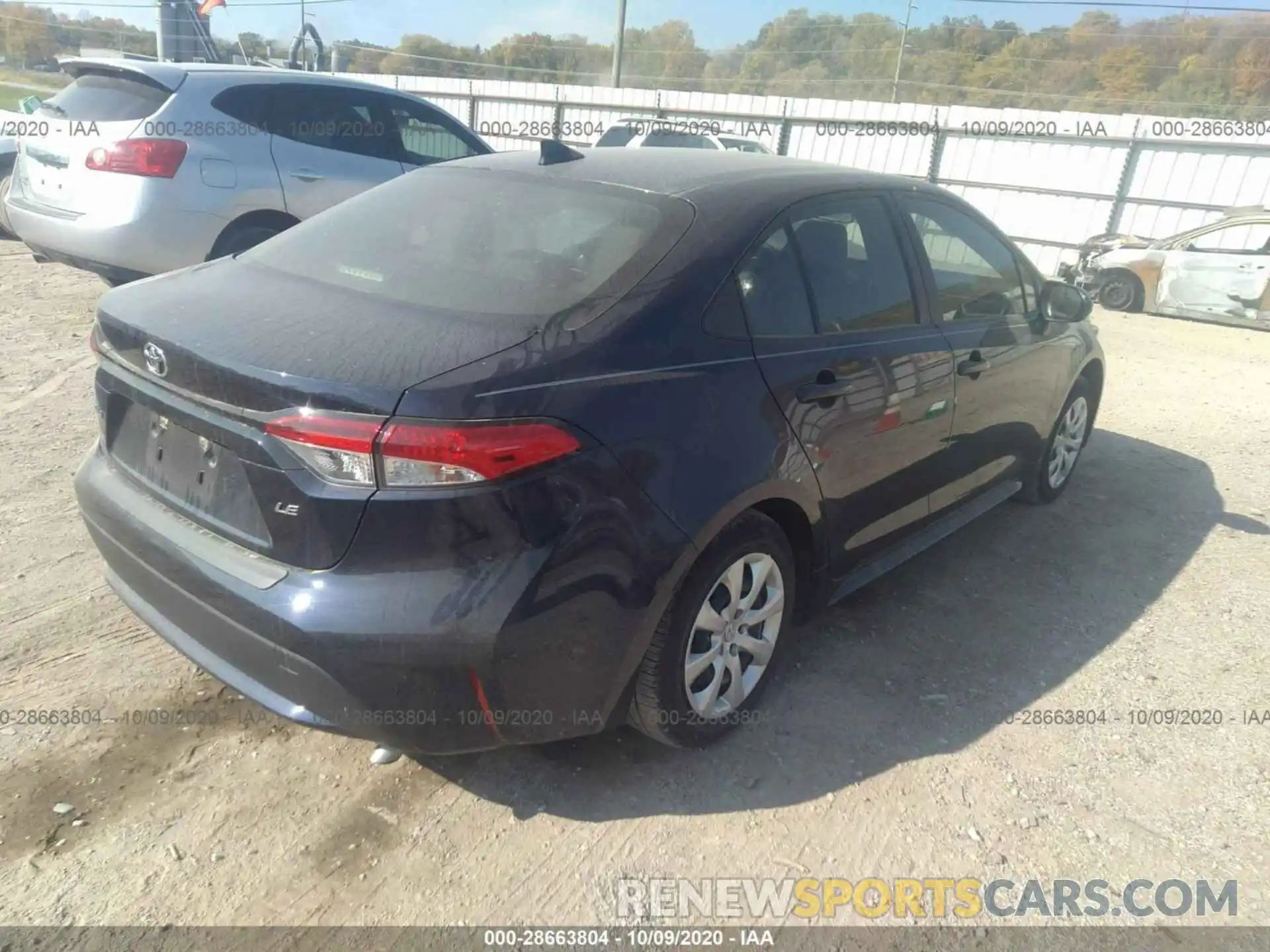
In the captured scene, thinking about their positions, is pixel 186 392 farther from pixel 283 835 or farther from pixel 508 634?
pixel 283 835

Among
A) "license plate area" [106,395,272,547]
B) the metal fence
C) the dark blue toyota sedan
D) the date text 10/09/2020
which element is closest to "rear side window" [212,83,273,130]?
the dark blue toyota sedan

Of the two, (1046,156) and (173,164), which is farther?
(1046,156)

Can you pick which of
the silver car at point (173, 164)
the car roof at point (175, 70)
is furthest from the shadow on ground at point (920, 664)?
the car roof at point (175, 70)

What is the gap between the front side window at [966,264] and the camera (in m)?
3.52

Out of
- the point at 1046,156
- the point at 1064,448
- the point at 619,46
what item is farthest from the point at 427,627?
the point at 619,46

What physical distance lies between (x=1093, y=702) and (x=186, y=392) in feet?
10.1

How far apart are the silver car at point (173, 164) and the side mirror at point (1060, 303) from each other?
15.6 feet

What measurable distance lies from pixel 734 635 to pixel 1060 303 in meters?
2.60

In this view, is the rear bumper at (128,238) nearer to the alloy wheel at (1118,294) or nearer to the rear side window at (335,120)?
the rear side window at (335,120)

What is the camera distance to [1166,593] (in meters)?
4.04

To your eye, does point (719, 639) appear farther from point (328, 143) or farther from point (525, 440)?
point (328, 143)

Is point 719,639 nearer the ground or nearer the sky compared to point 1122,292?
nearer the sky

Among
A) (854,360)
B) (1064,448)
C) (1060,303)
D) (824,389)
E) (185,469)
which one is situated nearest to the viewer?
(185,469)

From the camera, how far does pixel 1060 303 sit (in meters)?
4.24
